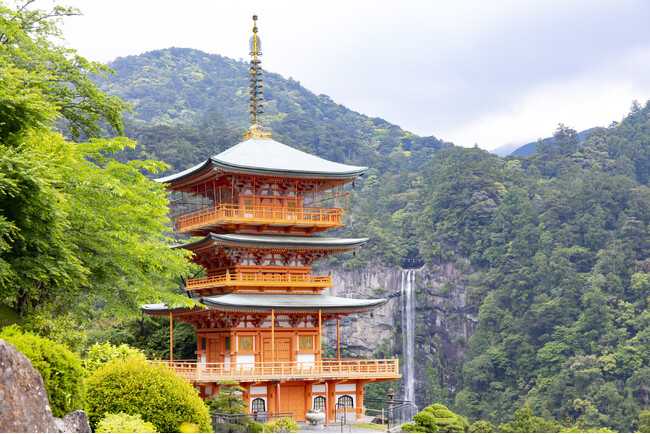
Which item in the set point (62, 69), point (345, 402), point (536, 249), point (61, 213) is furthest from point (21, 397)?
point (536, 249)

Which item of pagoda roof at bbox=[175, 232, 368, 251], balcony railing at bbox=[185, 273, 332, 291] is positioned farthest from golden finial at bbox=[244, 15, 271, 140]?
balcony railing at bbox=[185, 273, 332, 291]

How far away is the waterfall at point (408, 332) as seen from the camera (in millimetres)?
75250

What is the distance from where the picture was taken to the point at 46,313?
2012cm

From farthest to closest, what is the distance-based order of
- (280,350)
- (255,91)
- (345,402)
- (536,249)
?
(536,249) → (255,91) → (280,350) → (345,402)

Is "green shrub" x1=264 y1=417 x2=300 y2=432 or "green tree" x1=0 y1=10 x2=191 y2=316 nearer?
"green tree" x1=0 y1=10 x2=191 y2=316

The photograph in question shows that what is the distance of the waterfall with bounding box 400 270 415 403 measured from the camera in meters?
75.2

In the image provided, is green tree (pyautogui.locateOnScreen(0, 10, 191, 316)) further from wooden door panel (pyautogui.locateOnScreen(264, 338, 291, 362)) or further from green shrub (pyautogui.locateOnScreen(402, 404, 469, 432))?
green shrub (pyautogui.locateOnScreen(402, 404, 469, 432))

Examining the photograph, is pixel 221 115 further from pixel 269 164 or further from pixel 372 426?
pixel 372 426

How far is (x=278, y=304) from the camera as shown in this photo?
29.8 metres

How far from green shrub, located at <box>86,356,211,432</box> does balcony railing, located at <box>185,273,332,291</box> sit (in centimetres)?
1597

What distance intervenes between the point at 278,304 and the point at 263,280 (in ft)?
6.38

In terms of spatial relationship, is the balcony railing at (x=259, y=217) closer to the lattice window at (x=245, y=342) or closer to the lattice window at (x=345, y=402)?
the lattice window at (x=245, y=342)

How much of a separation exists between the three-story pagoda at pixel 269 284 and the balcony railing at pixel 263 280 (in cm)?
4

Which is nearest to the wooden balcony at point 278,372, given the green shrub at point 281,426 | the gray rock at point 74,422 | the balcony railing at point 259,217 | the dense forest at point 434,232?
the green shrub at point 281,426
